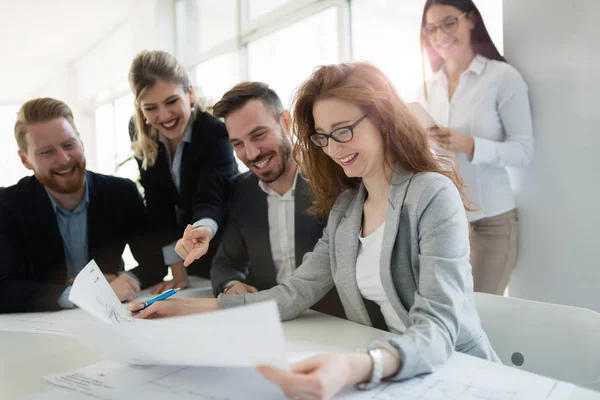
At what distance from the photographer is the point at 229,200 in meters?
1.57

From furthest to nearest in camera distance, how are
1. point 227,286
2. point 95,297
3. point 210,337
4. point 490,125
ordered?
point 490,125, point 227,286, point 95,297, point 210,337

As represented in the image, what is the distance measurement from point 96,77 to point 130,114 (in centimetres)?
23

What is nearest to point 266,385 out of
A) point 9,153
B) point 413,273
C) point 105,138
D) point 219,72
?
point 413,273

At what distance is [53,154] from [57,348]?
766 mm

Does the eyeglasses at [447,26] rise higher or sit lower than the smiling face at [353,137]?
higher

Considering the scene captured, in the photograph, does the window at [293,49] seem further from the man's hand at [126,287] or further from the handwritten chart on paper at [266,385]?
the handwritten chart on paper at [266,385]

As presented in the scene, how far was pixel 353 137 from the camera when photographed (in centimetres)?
96

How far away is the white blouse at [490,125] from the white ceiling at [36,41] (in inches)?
55.1

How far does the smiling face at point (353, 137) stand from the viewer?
955 mm

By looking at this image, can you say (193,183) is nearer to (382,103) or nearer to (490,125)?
(382,103)

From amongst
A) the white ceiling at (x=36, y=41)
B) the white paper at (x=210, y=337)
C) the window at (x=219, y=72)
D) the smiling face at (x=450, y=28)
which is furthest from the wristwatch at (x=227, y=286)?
the window at (x=219, y=72)

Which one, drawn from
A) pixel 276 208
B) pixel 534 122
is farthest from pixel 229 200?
pixel 534 122

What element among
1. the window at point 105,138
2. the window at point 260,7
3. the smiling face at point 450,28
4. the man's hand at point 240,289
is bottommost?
the man's hand at point 240,289

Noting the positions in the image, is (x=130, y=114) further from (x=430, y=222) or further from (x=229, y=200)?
(x=430, y=222)
